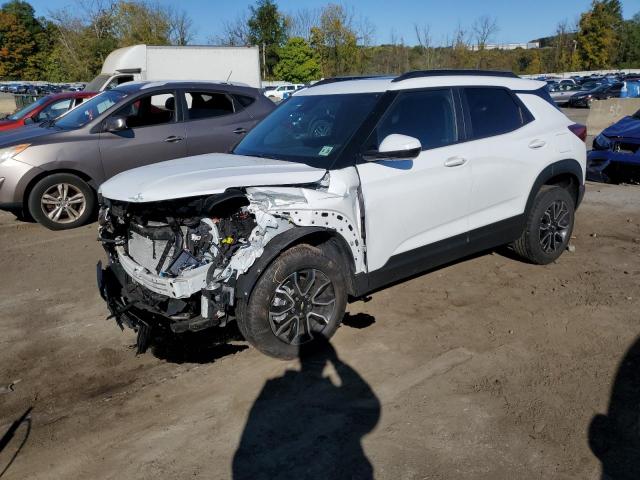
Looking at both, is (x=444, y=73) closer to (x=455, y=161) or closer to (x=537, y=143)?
(x=455, y=161)

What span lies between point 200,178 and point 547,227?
3.61 meters

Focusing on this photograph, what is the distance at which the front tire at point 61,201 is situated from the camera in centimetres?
733

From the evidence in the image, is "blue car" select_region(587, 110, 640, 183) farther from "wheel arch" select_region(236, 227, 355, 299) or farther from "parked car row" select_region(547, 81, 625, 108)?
"parked car row" select_region(547, 81, 625, 108)

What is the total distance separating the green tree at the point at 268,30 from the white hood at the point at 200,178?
60049 mm

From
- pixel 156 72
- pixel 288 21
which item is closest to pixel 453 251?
pixel 156 72

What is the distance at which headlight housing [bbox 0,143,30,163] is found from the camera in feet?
23.6

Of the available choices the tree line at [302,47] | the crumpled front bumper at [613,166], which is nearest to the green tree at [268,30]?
the tree line at [302,47]

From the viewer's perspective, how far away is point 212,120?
8.25m

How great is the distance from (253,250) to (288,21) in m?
60.8

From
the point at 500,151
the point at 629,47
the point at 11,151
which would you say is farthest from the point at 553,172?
the point at 629,47

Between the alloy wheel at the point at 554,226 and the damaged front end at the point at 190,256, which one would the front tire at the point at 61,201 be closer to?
the damaged front end at the point at 190,256

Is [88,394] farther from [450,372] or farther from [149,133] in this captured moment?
[149,133]

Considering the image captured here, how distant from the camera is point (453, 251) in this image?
4.63 metres

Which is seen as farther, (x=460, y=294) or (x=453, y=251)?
(x=460, y=294)
